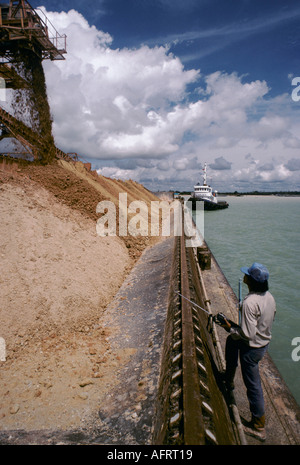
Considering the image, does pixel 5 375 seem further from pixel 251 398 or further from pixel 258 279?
pixel 258 279

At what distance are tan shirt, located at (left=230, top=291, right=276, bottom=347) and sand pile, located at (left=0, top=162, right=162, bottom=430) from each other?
2.19m

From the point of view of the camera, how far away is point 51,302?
5102 mm

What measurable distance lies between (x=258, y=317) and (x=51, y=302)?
13.3 ft

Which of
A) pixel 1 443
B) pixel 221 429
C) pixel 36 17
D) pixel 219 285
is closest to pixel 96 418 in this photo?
pixel 1 443

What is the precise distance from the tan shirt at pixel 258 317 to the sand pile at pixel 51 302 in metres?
2.19

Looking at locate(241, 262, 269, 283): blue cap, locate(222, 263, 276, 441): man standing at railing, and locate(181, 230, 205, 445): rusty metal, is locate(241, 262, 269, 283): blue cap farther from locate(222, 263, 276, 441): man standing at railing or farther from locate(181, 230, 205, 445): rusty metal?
locate(181, 230, 205, 445): rusty metal

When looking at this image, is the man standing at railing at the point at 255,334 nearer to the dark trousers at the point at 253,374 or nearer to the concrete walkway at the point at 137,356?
the dark trousers at the point at 253,374

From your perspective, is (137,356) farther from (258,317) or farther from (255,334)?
(258,317)

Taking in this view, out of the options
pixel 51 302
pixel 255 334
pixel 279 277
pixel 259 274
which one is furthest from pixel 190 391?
pixel 279 277

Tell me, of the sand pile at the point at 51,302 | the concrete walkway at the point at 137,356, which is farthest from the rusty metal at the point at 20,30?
the concrete walkway at the point at 137,356

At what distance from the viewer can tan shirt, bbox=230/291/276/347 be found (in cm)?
277

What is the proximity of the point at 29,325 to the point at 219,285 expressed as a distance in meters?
6.40

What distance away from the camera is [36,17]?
11.1 m
